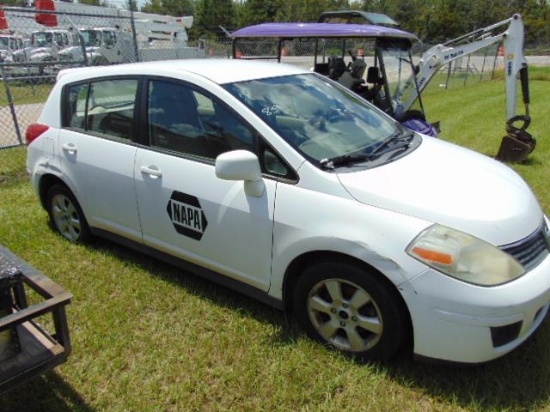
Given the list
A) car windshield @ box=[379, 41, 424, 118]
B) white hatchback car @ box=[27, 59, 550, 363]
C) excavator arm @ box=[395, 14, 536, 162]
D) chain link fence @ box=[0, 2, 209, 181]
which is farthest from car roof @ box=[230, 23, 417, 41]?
chain link fence @ box=[0, 2, 209, 181]

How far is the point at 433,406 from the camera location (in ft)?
8.22

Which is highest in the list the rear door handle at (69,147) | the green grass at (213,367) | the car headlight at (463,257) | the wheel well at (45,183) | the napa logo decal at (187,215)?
the rear door handle at (69,147)

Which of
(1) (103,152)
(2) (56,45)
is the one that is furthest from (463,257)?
(2) (56,45)

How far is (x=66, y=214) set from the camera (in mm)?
4367

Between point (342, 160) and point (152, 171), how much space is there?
1.36m

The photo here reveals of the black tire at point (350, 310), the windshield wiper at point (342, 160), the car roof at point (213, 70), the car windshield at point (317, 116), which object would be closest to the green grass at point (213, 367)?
the black tire at point (350, 310)

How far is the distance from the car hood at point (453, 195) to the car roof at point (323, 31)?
417cm

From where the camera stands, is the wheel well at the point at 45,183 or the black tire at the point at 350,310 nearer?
the black tire at the point at 350,310

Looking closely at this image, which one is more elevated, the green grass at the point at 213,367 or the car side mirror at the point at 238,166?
the car side mirror at the point at 238,166

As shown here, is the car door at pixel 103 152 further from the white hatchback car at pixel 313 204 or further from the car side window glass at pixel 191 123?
the car side window glass at pixel 191 123

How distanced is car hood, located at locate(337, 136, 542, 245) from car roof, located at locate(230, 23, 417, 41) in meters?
4.17

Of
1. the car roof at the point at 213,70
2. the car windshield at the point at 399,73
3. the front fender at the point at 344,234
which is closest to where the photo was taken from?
the front fender at the point at 344,234

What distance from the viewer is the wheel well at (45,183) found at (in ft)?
14.0

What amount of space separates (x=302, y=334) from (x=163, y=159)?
151 centimetres
